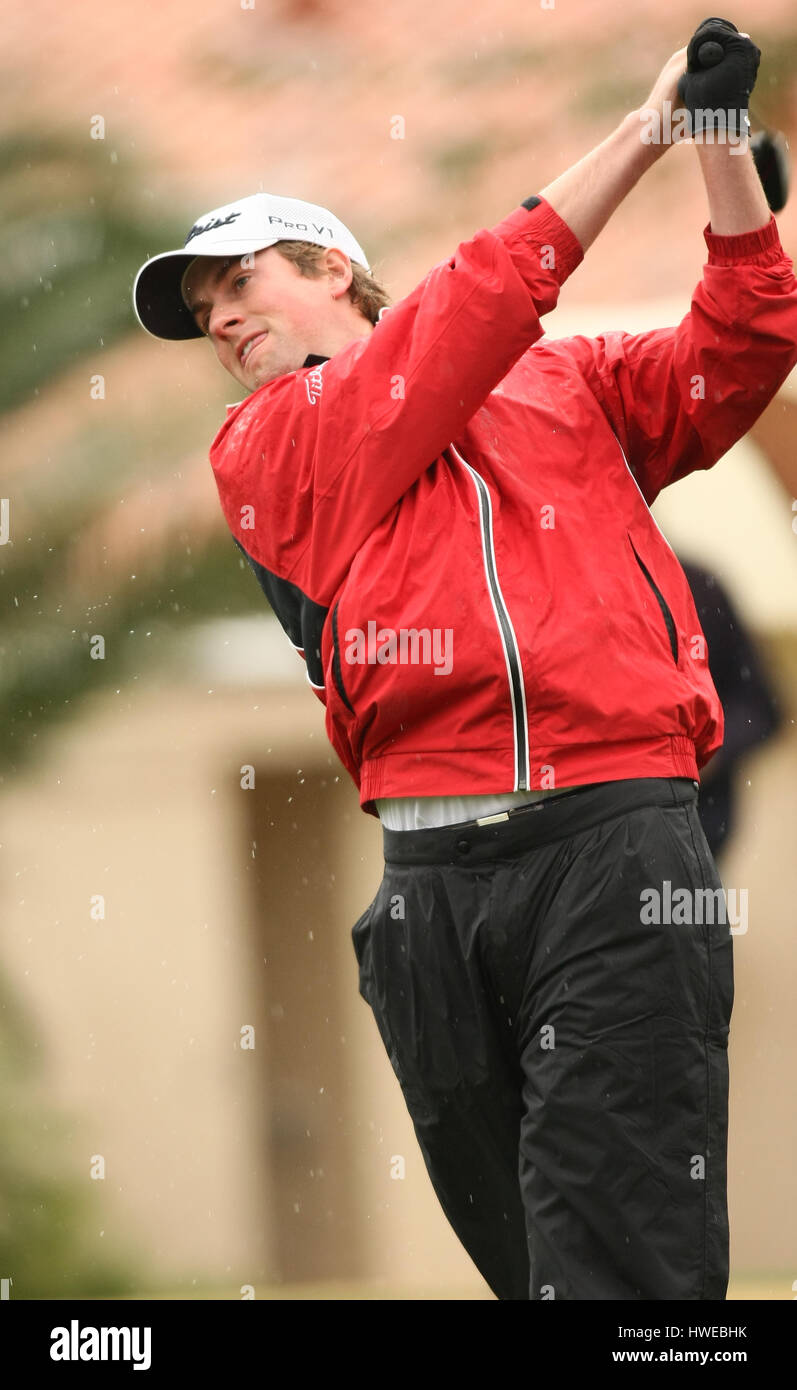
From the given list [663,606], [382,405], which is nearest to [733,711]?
[663,606]

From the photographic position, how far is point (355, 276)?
2.04 m

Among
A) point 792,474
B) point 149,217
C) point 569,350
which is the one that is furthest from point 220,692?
point 569,350

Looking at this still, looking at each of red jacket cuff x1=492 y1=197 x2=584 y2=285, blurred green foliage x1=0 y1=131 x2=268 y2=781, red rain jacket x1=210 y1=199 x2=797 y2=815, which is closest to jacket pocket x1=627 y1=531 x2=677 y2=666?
red rain jacket x1=210 y1=199 x2=797 y2=815

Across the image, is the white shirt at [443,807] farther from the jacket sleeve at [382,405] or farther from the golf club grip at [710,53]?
the golf club grip at [710,53]

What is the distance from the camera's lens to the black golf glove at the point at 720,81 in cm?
152

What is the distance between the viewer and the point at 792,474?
3.10 meters

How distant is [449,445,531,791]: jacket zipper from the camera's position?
1.57 m

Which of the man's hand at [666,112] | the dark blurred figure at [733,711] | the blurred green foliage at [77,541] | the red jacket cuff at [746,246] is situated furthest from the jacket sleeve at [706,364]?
the blurred green foliage at [77,541]

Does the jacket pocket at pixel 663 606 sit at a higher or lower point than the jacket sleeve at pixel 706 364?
lower

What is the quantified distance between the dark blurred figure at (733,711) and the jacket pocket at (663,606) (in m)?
1.42

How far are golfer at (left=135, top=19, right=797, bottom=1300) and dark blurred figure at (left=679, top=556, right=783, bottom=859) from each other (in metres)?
1.31

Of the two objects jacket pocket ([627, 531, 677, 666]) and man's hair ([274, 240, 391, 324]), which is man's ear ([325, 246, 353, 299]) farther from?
jacket pocket ([627, 531, 677, 666])

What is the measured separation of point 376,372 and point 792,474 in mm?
1631

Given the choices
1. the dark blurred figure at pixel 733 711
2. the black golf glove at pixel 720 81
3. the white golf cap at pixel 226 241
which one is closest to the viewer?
the black golf glove at pixel 720 81
